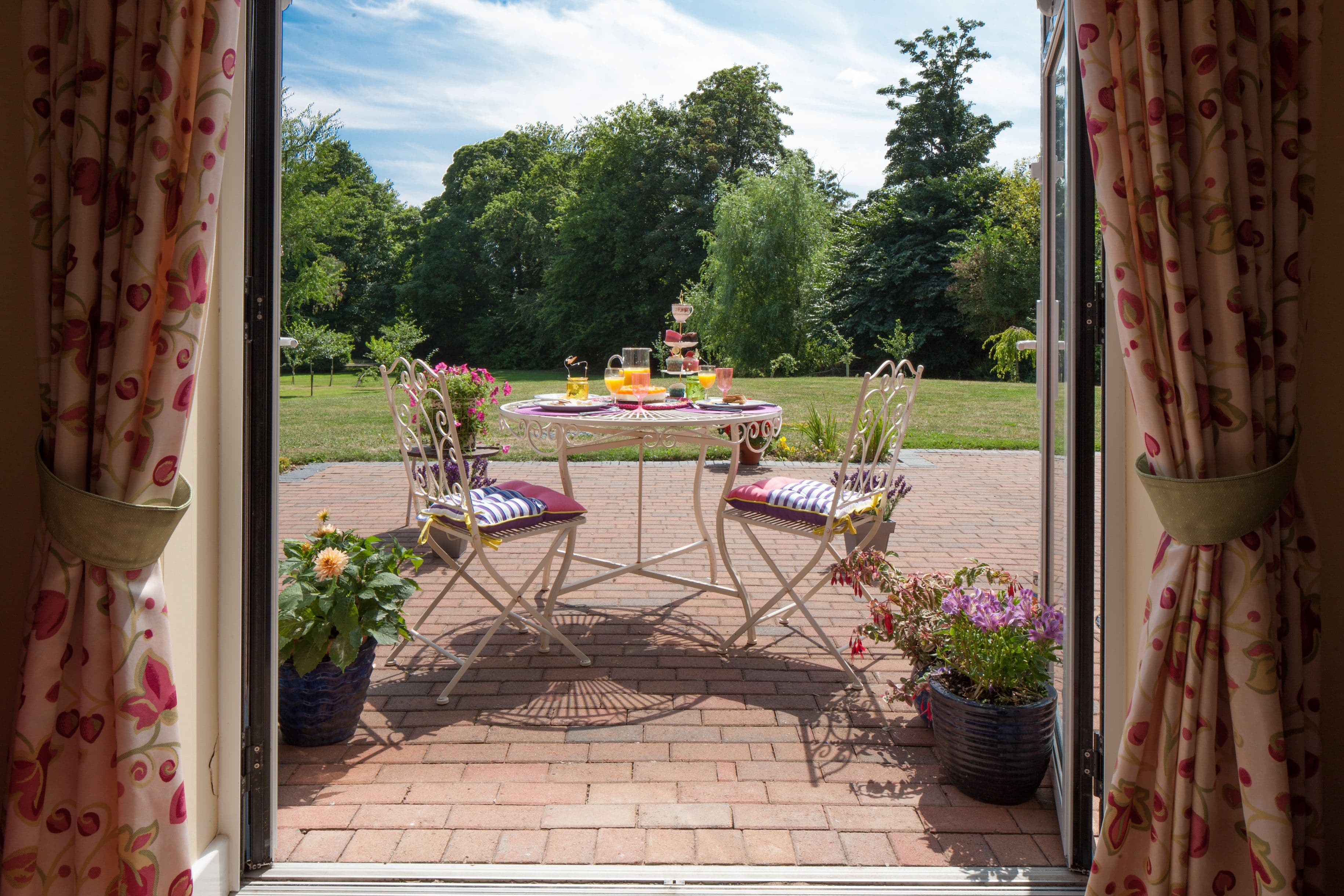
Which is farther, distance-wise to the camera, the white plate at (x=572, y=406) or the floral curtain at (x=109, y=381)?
the white plate at (x=572, y=406)

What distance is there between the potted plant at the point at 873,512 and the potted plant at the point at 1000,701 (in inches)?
29.8

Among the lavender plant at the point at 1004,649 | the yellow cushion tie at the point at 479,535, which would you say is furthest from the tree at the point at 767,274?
the lavender plant at the point at 1004,649

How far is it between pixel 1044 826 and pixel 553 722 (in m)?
1.52

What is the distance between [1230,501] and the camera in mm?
1584

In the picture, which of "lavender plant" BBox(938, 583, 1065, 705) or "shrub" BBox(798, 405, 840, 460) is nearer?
"lavender plant" BBox(938, 583, 1065, 705)

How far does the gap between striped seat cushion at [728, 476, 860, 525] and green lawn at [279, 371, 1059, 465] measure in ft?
13.3

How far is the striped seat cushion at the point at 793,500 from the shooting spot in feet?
10.8

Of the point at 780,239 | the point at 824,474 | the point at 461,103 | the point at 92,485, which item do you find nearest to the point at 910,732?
the point at 92,485

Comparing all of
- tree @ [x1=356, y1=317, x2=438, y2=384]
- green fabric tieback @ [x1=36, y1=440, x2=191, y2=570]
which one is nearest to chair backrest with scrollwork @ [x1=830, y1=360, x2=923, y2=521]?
green fabric tieback @ [x1=36, y1=440, x2=191, y2=570]

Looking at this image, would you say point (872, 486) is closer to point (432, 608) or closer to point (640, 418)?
point (640, 418)

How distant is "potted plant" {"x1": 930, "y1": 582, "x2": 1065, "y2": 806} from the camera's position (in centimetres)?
238

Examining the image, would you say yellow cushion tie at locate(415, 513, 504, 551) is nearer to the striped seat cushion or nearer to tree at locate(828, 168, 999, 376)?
the striped seat cushion

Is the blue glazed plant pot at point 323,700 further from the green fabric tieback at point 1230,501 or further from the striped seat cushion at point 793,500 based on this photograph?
the green fabric tieback at point 1230,501

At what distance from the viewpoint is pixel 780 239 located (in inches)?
853
